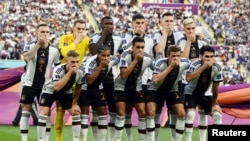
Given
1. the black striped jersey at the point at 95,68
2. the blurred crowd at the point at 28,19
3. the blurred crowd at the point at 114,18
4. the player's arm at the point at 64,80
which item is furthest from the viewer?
the blurred crowd at the point at 114,18

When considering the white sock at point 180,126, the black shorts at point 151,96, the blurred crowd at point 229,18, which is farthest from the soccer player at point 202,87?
the blurred crowd at point 229,18

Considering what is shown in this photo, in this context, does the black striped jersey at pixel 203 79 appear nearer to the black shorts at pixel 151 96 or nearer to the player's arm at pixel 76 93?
the black shorts at pixel 151 96

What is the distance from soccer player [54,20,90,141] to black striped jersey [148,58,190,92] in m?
1.28

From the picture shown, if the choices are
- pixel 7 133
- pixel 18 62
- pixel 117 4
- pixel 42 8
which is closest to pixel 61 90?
pixel 7 133

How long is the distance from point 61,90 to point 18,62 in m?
11.0

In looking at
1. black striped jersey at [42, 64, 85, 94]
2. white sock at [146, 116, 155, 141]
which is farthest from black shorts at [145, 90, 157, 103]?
black striped jersey at [42, 64, 85, 94]

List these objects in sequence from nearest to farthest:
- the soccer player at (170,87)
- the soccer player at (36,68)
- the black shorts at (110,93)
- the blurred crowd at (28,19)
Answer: the soccer player at (170,87) → the soccer player at (36,68) → the black shorts at (110,93) → the blurred crowd at (28,19)

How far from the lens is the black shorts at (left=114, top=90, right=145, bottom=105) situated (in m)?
11.0

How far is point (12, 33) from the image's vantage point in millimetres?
27578

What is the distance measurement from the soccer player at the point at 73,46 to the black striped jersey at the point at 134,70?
81 cm

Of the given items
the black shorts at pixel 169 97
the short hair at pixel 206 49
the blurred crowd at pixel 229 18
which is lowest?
the blurred crowd at pixel 229 18

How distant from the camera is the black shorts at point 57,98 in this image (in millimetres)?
10805

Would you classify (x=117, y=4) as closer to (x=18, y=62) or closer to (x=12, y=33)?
(x=12, y=33)

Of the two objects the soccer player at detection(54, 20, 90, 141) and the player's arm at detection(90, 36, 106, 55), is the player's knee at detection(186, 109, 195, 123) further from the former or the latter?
the soccer player at detection(54, 20, 90, 141)
